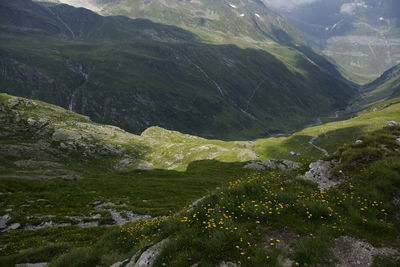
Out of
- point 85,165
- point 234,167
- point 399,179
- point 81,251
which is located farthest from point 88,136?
point 399,179

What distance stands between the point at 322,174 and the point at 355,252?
373 inches

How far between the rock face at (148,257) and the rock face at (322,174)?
11281 mm

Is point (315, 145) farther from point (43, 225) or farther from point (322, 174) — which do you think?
point (43, 225)

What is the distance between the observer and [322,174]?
1758 centimetres

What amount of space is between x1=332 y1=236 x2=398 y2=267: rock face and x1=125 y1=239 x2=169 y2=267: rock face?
6.79 m

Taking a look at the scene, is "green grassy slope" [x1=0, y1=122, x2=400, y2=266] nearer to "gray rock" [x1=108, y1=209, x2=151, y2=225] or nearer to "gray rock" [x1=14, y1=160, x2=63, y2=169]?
"gray rock" [x1=108, y1=209, x2=151, y2=225]

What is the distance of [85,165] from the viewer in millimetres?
78688

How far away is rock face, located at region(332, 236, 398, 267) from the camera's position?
845cm

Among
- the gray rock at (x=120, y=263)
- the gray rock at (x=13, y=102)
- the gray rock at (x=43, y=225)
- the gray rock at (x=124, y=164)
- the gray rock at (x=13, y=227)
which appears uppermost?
the gray rock at (x=120, y=263)

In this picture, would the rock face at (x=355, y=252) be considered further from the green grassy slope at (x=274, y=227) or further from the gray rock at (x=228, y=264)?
the gray rock at (x=228, y=264)

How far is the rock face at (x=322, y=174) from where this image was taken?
16.2 meters

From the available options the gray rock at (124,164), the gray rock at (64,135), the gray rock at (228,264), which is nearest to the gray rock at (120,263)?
the gray rock at (228,264)

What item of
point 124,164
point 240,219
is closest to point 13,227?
point 240,219

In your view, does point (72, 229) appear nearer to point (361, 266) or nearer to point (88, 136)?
point (361, 266)
